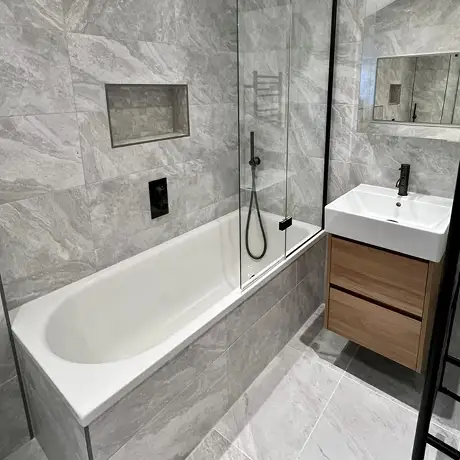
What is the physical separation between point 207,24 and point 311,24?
609 mm

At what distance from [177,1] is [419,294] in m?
1.91

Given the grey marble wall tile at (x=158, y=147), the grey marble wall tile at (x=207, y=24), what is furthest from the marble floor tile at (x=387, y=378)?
the grey marble wall tile at (x=207, y=24)

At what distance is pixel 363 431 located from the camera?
174 centimetres

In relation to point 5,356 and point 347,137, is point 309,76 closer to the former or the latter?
point 347,137

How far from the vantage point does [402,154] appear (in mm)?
2164

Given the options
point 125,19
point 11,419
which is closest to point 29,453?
point 11,419

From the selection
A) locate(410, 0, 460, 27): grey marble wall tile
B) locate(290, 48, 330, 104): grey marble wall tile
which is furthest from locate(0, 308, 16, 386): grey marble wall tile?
locate(410, 0, 460, 27): grey marble wall tile

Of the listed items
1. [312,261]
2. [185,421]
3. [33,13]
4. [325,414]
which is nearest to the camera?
[33,13]

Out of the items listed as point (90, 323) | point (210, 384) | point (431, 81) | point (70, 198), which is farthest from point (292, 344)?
point (431, 81)

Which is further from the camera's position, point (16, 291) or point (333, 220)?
point (333, 220)

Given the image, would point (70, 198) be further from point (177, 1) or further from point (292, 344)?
point (292, 344)

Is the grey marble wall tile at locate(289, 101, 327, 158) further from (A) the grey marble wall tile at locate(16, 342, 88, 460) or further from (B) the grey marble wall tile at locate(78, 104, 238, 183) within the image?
(A) the grey marble wall tile at locate(16, 342, 88, 460)

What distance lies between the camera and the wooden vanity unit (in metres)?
1.74

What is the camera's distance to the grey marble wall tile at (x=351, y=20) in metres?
2.10
